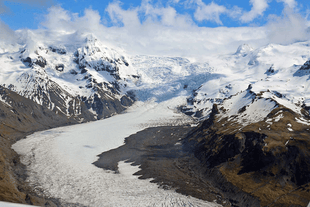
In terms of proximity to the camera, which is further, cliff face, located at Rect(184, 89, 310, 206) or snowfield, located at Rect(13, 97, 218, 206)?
snowfield, located at Rect(13, 97, 218, 206)

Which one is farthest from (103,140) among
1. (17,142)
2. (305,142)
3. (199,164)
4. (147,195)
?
(305,142)

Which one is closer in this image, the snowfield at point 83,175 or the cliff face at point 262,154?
the cliff face at point 262,154

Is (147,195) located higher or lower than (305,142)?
lower

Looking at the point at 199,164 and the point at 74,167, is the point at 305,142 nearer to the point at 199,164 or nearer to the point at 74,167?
the point at 199,164

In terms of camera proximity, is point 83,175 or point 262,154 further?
point 83,175

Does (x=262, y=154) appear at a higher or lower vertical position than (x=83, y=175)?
higher
